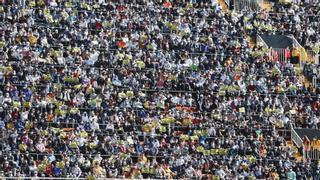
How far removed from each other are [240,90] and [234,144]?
16.8ft

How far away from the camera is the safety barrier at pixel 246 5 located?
90938 millimetres

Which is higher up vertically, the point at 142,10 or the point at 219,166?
the point at 142,10

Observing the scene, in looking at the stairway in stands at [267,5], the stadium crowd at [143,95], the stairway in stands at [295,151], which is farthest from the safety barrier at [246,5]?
the stairway in stands at [295,151]

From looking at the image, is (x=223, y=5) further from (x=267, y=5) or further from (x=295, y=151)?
(x=295, y=151)

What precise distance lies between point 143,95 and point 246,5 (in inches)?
548

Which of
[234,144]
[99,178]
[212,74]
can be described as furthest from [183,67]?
[99,178]

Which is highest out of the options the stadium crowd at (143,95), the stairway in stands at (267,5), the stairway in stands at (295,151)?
the stairway in stands at (267,5)

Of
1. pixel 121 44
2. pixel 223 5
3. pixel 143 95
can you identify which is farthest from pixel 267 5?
pixel 143 95

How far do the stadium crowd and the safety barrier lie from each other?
2.22m

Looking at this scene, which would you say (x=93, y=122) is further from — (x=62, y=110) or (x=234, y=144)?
(x=234, y=144)

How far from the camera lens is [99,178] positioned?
72250 mm

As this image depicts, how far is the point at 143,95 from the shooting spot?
79188 millimetres

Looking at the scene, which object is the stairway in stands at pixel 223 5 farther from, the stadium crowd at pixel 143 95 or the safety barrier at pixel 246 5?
the stadium crowd at pixel 143 95

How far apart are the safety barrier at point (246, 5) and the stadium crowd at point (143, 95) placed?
2.22m
